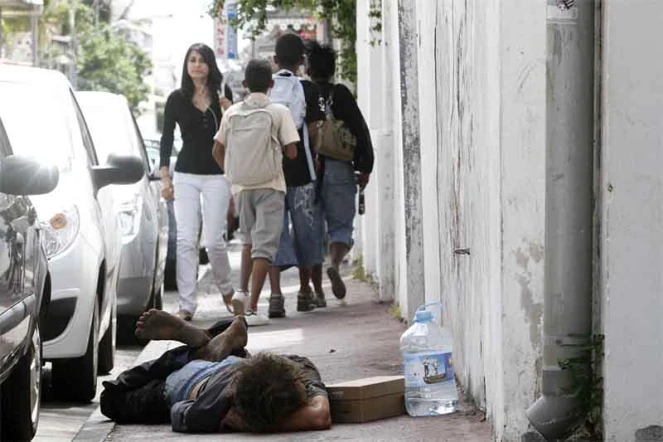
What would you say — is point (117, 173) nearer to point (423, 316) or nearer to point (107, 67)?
point (423, 316)

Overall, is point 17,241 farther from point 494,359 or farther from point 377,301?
point 377,301

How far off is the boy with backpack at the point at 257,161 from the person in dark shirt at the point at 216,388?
383cm

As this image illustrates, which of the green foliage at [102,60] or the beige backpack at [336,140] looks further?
the green foliage at [102,60]

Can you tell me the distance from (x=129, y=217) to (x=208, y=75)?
154 centimetres

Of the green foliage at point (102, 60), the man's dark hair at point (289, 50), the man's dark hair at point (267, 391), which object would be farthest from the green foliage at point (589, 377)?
the green foliage at point (102, 60)

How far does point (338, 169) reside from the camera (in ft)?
44.4

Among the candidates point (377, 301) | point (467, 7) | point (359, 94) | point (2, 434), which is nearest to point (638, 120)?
point (467, 7)

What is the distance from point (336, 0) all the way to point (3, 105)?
374 inches

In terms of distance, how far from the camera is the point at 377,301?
14.2 m

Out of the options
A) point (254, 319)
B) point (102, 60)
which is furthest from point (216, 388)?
point (102, 60)

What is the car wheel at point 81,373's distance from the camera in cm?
895

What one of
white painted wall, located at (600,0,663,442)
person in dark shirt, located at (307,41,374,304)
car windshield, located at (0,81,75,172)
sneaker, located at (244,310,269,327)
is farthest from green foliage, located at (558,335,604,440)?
person in dark shirt, located at (307,41,374,304)

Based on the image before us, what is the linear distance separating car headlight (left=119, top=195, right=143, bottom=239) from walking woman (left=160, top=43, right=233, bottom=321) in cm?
60

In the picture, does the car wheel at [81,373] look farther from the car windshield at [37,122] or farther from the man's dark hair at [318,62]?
the man's dark hair at [318,62]
